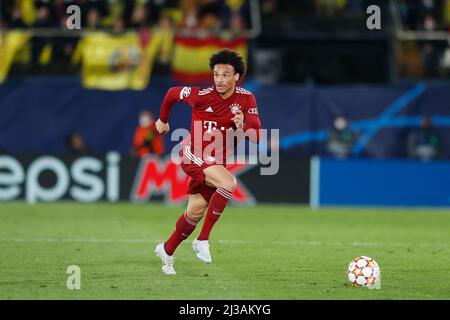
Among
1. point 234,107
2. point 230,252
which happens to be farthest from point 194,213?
point 230,252

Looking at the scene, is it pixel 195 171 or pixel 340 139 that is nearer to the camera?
pixel 195 171

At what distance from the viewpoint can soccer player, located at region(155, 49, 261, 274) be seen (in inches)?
427

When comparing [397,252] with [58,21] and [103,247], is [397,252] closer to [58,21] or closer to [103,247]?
[103,247]

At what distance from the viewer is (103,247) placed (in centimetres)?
1302

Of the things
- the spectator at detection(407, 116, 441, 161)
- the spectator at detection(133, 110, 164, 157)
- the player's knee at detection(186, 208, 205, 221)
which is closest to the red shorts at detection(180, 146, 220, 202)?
the player's knee at detection(186, 208, 205, 221)

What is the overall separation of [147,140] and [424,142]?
543cm

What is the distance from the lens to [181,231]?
1084 cm

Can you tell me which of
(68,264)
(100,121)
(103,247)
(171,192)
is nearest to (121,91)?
(100,121)

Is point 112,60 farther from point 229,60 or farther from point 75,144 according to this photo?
point 229,60

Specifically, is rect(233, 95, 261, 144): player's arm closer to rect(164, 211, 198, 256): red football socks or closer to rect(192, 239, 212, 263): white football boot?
rect(164, 211, 198, 256): red football socks

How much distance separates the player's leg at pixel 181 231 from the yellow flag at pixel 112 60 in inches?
471

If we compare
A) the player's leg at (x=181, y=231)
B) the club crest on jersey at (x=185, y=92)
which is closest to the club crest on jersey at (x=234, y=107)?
the club crest on jersey at (x=185, y=92)

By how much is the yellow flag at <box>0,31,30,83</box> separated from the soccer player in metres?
12.4
